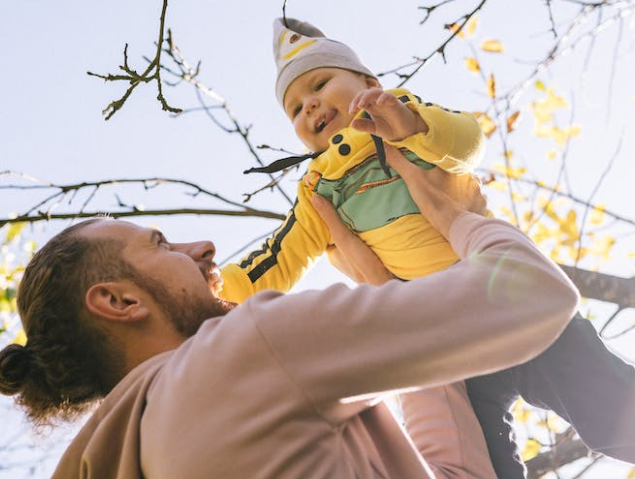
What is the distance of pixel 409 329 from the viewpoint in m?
1.21

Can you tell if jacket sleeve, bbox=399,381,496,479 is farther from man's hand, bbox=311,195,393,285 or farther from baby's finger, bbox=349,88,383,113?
baby's finger, bbox=349,88,383,113

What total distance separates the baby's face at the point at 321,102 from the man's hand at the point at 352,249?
0.29 meters

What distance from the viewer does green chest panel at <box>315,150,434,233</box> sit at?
216 cm

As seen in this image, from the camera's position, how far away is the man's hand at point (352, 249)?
7.14ft

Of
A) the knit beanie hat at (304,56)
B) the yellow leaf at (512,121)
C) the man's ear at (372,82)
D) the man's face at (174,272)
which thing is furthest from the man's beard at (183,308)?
the yellow leaf at (512,121)

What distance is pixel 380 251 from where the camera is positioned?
2.22 m

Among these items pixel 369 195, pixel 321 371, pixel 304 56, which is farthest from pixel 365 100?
pixel 321 371

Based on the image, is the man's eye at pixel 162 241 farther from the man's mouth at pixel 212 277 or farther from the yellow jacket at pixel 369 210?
the yellow jacket at pixel 369 210

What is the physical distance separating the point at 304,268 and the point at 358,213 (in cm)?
29

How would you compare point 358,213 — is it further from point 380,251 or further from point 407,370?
point 407,370

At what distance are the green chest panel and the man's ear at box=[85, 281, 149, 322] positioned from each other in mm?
809

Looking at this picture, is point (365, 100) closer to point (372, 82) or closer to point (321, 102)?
point (321, 102)

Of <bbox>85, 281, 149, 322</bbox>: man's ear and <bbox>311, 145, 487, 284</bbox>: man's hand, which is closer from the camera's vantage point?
<bbox>85, 281, 149, 322</bbox>: man's ear

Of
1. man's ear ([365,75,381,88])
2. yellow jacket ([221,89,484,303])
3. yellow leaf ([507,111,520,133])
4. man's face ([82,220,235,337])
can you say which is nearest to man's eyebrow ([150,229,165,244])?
man's face ([82,220,235,337])
